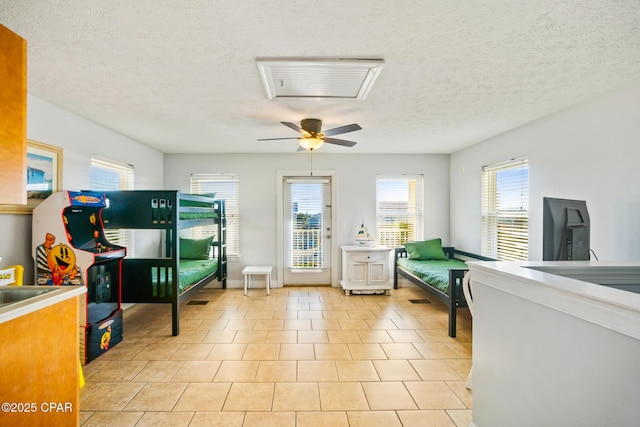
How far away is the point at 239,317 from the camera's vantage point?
3760 mm

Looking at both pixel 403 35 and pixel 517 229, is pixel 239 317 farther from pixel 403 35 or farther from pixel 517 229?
pixel 517 229

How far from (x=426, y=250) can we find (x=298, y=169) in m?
2.65

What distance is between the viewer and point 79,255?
2643 mm

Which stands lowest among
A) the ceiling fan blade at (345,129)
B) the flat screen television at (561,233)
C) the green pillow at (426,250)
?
the green pillow at (426,250)

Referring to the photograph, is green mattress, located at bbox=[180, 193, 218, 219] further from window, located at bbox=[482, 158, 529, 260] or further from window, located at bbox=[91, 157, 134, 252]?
window, located at bbox=[482, 158, 529, 260]

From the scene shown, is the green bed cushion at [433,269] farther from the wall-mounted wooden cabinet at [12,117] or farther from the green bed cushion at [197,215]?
the wall-mounted wooden cabinet at [12,117]

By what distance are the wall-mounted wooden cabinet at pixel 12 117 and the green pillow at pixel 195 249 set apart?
11.5ft

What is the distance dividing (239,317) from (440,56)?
3.50 metres

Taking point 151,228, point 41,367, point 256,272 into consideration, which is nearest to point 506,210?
point 256,272

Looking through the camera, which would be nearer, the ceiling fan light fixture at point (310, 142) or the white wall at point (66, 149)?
the white wall at point (66, 149)

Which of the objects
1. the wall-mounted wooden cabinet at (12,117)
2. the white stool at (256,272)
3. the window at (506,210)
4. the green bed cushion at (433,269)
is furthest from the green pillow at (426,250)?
the wall-mounted wooden cabinet at (12,117)

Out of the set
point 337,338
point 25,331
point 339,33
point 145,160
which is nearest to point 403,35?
point 339,33

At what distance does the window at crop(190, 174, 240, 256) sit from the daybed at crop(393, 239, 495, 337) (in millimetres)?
2925

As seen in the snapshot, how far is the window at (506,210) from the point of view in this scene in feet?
12.1
